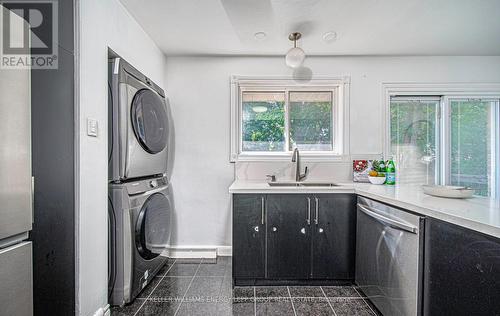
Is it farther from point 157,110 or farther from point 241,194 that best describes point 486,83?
point 157,110

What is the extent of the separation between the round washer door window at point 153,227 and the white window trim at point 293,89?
36.6 inches

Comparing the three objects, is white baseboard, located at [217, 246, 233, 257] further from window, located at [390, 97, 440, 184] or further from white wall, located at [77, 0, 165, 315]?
window, located at [390, 97, 440, 184]

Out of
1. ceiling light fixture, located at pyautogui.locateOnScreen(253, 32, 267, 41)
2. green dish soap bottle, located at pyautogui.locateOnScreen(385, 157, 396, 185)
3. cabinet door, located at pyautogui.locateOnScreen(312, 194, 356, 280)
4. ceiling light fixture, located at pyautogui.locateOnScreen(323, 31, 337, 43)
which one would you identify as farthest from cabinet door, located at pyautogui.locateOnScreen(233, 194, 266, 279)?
ceiling light fixture, located at pyautogui.locateOnScreen(323, 31, 337, 43)

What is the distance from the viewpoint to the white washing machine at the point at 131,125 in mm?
1643

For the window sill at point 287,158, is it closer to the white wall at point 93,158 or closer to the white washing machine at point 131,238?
the white washing machine at point 131,238

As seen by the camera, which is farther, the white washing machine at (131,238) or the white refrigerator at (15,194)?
the white washing machine at (131,238)

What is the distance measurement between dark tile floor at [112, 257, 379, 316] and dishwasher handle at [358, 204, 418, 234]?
2.30 feet

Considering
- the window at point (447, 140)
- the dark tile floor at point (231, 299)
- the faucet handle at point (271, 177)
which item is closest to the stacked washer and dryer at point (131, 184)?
the dark tile floor at point (231, 299)

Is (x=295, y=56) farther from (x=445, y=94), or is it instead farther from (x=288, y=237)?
(x=445, y=94)

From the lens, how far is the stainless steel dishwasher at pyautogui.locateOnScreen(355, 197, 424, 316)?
4.25ft

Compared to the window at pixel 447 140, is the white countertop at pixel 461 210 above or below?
below

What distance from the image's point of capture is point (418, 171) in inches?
109

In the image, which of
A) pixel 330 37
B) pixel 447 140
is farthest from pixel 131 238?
pixel 447 140

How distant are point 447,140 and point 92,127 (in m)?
3.44
